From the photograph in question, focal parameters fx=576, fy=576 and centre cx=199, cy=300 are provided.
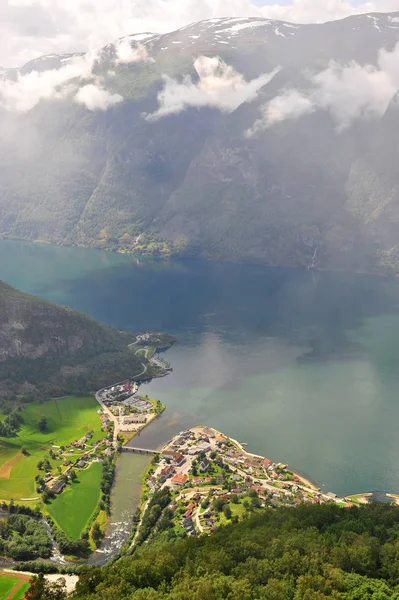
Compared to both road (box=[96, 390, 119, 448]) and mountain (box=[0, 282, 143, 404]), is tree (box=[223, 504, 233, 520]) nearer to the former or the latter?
road (box=[96, 390, 119, 448])

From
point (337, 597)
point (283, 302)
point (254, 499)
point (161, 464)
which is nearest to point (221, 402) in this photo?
point (161, 464)

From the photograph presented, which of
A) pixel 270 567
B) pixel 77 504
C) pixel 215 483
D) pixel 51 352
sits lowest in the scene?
pixel 77 504

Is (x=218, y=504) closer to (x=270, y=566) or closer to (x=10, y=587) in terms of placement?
(x=270, y=566)

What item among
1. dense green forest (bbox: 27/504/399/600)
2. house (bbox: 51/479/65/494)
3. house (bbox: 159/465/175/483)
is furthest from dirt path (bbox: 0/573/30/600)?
house (bbox: 159/465/175/483)

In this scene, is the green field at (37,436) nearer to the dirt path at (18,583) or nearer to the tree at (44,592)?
the dirt path at (18,583)

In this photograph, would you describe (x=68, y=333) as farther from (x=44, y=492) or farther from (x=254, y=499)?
(x=254, y=499)

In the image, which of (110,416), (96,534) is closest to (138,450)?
(110,416)

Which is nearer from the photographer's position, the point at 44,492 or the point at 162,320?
the point at 44,492
